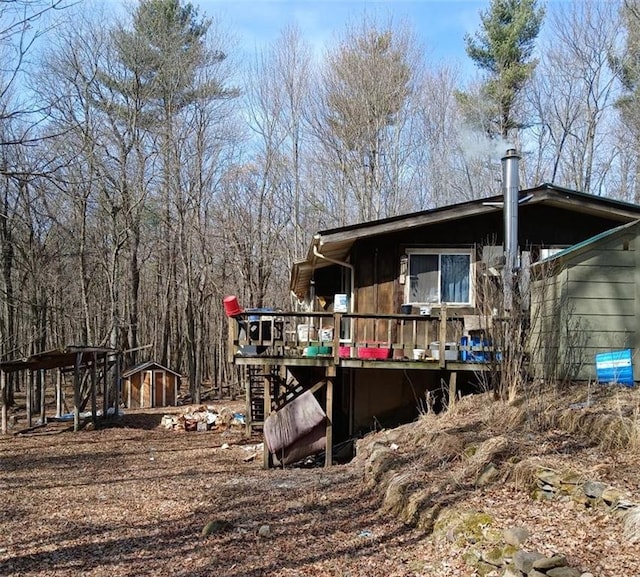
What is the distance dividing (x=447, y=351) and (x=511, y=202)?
8.80 ft

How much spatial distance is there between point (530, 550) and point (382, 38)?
22504 millimetres

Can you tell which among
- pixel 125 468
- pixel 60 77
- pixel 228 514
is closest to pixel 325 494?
pixel 228 514

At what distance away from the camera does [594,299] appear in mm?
8789

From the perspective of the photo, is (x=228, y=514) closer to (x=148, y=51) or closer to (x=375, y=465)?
(x=375, y=465)

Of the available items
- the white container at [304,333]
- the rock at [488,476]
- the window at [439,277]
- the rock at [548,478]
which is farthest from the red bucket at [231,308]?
the rock at [548,478]

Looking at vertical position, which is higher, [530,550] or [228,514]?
[530,550]

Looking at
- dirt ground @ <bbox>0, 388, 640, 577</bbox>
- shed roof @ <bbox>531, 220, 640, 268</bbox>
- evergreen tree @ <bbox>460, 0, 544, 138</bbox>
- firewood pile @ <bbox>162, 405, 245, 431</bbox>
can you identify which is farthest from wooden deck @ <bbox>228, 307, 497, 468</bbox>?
evergreen tree @ <bbox>460, 0, 544, 138</bbox>

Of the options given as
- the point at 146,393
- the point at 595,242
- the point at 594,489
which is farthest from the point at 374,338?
the point at 146,393

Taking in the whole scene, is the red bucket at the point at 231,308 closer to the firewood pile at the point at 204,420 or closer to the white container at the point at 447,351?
the white container at the point at 447,351

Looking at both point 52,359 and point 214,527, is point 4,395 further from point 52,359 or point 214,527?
point 214,527

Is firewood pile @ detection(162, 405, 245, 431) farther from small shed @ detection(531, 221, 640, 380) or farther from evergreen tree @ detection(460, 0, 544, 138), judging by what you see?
evergreen tree @ detection(460, 0, 544, 138)

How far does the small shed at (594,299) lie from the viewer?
872 cm

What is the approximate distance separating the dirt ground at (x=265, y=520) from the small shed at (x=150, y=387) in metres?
12.2

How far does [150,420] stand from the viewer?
1741cm
